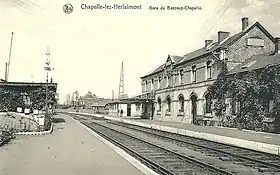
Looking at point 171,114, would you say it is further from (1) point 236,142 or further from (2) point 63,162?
(2) point 63,162

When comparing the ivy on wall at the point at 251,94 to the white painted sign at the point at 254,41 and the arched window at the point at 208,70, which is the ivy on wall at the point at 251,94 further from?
the white painted sign at the point at 254,41

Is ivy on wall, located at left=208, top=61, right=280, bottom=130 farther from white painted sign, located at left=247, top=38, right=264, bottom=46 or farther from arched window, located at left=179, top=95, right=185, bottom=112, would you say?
arched window, located at left=179, top=95, right=185, bottom=112

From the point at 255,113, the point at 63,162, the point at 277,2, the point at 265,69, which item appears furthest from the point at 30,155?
the point at 265,69

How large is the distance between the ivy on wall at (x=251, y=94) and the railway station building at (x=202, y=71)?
98 centimetres

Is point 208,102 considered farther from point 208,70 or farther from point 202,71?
point 202,71

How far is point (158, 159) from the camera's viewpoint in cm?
665

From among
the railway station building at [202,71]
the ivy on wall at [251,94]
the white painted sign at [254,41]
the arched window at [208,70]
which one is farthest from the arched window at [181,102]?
the white painted sign at [254,41]

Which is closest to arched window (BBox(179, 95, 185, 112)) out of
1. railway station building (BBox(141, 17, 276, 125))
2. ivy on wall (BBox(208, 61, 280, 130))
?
railway station building (BBox(141, 17, 276, 125))

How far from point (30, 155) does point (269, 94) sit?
746 centimetres

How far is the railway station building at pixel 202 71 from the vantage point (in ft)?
50.4

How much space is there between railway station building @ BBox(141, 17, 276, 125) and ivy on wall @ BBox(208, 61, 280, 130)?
980 millimetres

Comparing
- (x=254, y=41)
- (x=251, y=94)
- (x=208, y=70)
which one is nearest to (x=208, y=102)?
(x=208, y=70)

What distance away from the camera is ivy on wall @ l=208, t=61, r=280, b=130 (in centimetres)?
1107

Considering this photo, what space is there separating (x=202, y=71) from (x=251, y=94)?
4579mm
